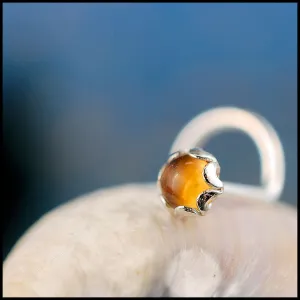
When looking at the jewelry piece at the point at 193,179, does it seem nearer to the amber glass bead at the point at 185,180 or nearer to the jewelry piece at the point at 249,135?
the amber glass bead at the point at 185,180

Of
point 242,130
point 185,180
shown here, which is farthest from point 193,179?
point 242,130

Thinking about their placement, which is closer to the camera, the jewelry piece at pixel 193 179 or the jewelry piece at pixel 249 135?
the jewelry piece at pixel 193 179

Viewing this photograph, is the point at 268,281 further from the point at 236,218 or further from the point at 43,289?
the point at 43,289

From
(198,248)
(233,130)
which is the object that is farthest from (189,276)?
(233,130)

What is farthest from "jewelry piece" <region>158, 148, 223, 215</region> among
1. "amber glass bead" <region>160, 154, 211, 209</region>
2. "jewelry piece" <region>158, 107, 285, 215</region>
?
"jewelry piece" <region>158, 107, 285, 215</region>

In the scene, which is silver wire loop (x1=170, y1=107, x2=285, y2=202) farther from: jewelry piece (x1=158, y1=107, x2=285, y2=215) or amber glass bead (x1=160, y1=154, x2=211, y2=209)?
amber glass bead (x1=160, y1=154, x2=211, y2=209)

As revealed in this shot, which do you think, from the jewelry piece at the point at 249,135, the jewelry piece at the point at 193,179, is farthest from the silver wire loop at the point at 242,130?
the jewelry piece at the point at 193,179
